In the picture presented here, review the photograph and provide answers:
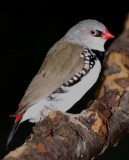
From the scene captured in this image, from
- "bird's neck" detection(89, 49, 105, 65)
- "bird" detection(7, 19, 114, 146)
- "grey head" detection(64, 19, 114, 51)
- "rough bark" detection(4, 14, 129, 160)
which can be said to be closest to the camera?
"rough bark" detection(4, 14, 129, 160)

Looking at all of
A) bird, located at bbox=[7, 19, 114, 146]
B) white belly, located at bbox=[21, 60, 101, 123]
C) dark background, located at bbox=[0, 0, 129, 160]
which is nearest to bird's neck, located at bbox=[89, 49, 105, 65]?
bird, located at bbox=[7, 19, 114, 146]

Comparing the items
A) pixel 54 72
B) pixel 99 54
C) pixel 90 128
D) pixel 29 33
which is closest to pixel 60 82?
pixel 54 72

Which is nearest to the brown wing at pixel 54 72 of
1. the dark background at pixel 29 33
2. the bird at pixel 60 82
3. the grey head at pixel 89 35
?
the bird at pixel 60 82

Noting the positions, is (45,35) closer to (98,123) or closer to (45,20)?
(45,20)

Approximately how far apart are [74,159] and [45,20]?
2974 millimetres

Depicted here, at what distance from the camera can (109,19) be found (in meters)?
5.37

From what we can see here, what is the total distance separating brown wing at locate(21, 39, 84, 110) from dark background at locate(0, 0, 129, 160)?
142cm

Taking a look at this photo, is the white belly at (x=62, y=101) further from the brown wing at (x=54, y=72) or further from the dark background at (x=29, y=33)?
the dark background at (x=29, y=33)

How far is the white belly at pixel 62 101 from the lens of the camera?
298cm

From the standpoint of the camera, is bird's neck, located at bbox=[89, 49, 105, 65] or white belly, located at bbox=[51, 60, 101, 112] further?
bird's neck, located at bbox=[89, 49, 105, 65]

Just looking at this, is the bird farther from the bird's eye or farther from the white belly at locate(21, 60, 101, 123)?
the bird's eye

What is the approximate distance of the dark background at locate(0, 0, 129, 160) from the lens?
15.4ft

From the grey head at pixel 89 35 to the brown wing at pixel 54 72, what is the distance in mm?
114

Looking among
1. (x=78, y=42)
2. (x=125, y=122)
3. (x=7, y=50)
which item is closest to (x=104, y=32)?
(x=78, y=42)
